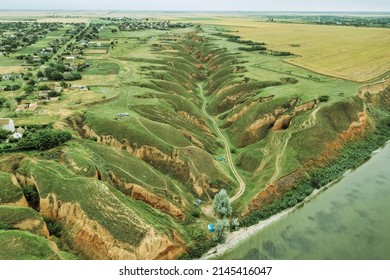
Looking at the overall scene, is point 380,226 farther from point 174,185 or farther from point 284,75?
point 284,75

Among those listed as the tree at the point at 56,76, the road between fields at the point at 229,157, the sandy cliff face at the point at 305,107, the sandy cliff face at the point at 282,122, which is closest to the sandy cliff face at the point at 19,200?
the road between fields at the point at 229,157

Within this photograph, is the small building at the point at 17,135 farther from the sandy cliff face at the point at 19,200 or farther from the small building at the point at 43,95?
the small building at the point at 43,95

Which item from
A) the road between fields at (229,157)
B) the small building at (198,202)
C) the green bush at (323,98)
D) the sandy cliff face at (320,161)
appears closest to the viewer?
the small building at (198,202)

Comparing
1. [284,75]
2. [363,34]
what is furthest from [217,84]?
[363,34]

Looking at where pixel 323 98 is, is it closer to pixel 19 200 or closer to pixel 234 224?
pixel 234 224

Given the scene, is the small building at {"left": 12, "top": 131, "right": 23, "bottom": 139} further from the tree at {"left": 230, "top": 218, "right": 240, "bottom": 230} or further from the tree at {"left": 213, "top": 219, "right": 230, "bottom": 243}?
the tree at {"left": 230, "top": 218, "right": 240, "bottom": 230}
